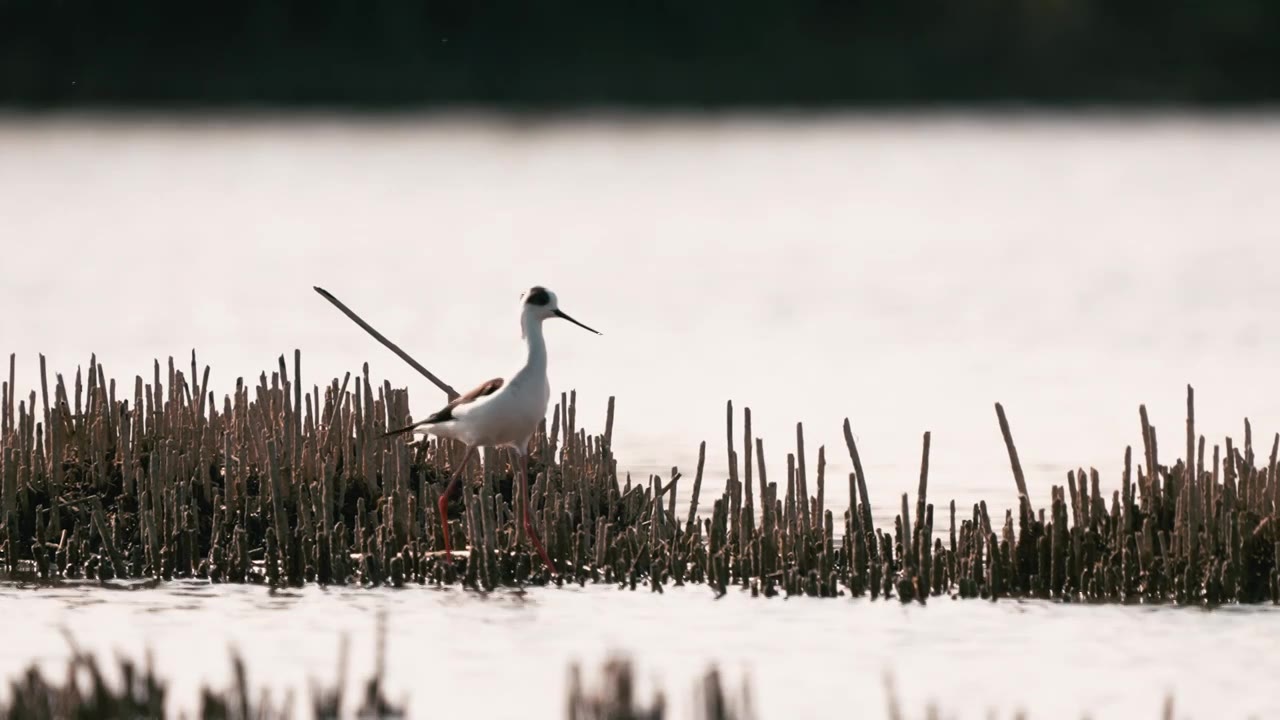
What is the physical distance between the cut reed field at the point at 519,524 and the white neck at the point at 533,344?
634mm

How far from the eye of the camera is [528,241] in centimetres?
4872

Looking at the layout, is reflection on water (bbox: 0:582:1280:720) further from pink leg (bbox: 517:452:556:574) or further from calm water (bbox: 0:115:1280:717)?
pink leg (bbox: 517:452:556:574)

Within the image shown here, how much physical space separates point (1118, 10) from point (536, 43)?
21.2 meters

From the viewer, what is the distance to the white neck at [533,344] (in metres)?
13.4

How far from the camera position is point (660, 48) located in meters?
96.1

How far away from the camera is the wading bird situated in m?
13.3

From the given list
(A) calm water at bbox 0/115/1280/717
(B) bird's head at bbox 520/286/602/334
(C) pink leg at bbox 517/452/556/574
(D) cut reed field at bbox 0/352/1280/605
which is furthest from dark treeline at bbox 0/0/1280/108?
(C) pink leg at bbox 517/452/556/574

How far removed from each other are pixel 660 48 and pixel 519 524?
274 feet

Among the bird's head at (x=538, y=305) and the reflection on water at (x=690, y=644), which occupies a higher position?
the bird's head at (x=538, y=305)

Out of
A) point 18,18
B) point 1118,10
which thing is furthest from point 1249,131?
point 18,18

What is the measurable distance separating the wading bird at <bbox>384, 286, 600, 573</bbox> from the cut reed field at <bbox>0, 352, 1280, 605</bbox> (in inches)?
7.3

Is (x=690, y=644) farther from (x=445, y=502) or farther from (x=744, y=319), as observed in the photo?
(x=744, y=319)

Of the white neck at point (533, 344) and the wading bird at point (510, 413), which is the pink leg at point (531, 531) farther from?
the white neck at point (533, 344)

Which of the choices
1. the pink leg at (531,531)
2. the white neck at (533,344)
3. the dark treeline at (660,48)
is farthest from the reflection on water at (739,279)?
the dark treeline at (660,48)
